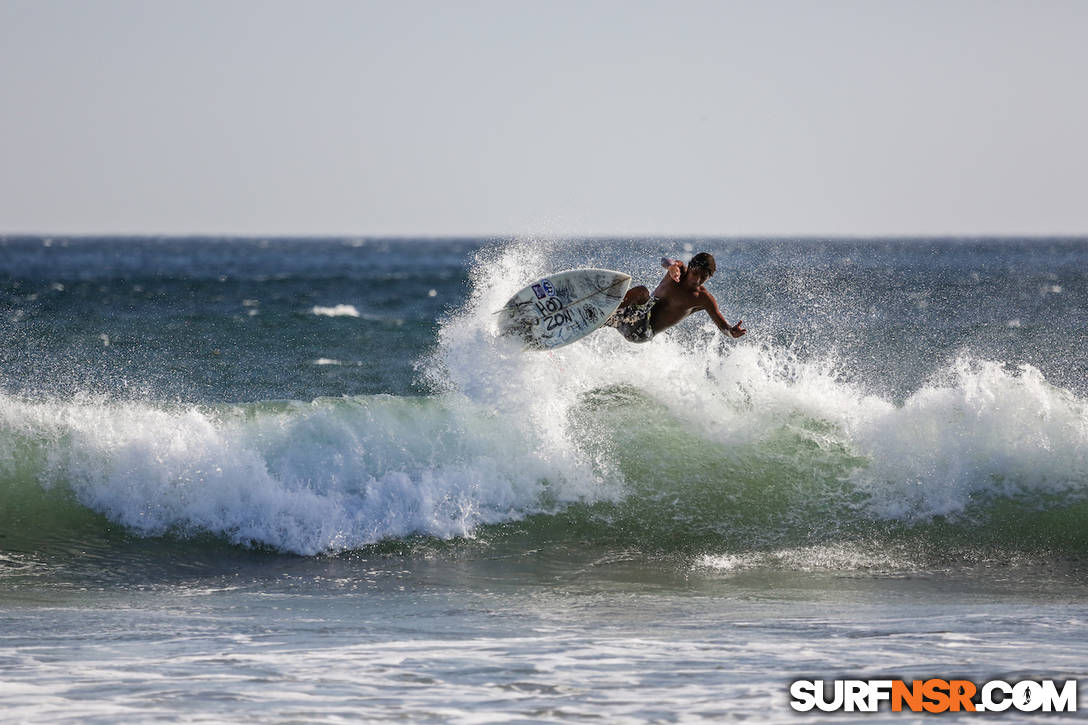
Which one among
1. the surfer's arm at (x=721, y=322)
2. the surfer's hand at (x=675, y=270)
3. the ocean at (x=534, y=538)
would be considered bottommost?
the ocean at (x=534, y=538)

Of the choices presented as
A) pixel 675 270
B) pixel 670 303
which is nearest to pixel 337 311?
pixel 670 303

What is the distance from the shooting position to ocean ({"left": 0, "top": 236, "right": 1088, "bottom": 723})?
636cm

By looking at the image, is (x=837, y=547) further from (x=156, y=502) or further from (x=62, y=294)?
(x=62, y=294)

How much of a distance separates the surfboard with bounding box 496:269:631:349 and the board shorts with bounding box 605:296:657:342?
93 millimetres

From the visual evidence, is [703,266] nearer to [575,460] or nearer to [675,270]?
[675,270]

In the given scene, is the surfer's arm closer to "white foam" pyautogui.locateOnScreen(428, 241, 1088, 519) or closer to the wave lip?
"white foam" pyautogui.locateOnScreen(428, 241, 1088, 519)

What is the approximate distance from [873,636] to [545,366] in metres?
5.31

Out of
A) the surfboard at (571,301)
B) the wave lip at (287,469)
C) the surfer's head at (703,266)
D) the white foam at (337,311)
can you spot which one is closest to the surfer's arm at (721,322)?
the surfer's head at (703,266)

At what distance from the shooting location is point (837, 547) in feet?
33.4

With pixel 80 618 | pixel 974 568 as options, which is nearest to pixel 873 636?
pixel 974 568

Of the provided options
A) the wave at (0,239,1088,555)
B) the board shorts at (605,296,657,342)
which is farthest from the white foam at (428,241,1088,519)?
the board shorts at (605,296,657,342)

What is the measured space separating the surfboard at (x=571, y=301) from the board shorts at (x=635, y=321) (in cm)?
Result: 9

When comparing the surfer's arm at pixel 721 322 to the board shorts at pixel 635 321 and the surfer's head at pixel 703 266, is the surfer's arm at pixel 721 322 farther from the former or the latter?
the board shorts at pixel 635 321

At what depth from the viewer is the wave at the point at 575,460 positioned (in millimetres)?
10500
